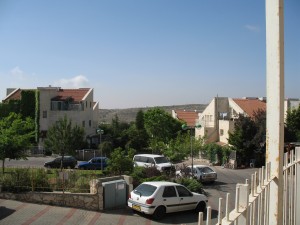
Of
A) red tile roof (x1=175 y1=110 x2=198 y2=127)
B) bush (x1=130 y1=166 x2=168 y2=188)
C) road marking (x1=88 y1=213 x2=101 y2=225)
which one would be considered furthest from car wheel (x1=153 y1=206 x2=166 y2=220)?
red tile roof (x1=175 y1=110 x2=198 y2=127)

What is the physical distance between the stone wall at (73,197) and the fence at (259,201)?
13.0m

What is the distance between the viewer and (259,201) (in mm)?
3717

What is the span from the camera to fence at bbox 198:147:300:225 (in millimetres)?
3090

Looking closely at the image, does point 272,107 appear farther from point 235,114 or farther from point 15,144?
point 235,114

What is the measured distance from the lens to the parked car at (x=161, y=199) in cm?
1558

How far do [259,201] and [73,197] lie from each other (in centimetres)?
1511

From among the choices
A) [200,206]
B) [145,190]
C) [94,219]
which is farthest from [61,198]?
[200,206]

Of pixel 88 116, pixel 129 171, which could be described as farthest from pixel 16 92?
pixel 129 171

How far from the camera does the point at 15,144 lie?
24953mm

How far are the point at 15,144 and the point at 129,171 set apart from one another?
8059 mm

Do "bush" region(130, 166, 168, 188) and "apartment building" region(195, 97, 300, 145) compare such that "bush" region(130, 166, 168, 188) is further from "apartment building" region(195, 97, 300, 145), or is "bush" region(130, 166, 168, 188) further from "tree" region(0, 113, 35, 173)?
"apartment building" region(195, 97, 300, 145)

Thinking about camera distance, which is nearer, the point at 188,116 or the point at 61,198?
the point at 61,198

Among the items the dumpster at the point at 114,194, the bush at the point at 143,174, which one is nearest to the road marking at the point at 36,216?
the dumpster at the point at 114,194

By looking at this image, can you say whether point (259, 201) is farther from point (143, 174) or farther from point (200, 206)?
Result: point (143, 174)
